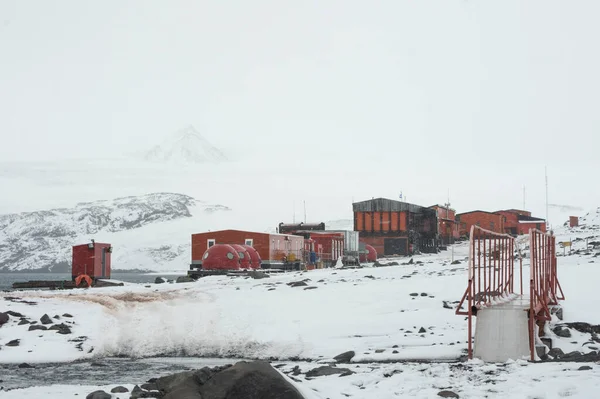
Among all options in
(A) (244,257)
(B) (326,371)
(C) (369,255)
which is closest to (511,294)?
(B) (326,371)

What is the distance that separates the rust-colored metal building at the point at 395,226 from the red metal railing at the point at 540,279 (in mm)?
64514

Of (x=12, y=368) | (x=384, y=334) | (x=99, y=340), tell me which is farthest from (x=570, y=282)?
(x=12, y=368)

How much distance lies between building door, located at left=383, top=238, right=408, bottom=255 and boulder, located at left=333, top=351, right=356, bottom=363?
68673mm

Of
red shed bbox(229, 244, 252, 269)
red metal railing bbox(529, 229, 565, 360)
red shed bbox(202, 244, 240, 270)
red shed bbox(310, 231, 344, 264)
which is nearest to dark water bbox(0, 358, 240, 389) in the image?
red metal railing bbox(529, 229, 565, 360)

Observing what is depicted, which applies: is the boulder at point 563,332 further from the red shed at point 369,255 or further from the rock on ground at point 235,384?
the red shed at point 369,255

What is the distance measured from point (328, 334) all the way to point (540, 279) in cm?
637

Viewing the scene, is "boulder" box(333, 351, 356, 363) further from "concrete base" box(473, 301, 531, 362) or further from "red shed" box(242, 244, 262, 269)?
"red shed" box(242, 244, 262, 269)

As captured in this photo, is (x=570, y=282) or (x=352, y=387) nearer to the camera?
(x=352, y=387)

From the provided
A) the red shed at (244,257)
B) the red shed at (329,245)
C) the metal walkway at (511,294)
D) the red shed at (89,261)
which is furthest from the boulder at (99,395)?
the red shed at (329,245)

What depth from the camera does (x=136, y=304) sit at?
28.4 m

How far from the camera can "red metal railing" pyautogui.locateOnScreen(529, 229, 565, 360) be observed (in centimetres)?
1430

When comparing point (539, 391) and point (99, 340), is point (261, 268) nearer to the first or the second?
point (99, 340)

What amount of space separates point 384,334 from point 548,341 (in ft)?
16.6

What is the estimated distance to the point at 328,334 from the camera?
20641 mm
